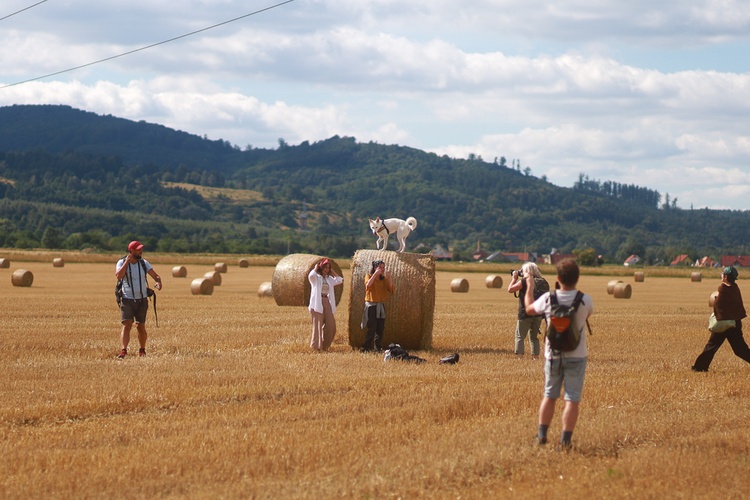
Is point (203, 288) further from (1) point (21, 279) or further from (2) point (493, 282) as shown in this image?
(2) point (493, 282)

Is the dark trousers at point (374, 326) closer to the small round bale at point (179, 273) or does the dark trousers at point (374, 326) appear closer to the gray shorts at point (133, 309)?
the gray shorts at point (133, 309)

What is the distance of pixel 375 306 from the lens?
18562 mm

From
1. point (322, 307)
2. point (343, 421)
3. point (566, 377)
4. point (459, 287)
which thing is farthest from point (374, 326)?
point (459, 287)

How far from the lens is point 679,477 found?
8.95m

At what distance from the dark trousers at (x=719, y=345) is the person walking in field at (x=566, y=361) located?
7.21 m

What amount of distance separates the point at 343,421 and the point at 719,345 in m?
7.60

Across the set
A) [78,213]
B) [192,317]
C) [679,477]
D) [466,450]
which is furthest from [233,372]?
[78,213]

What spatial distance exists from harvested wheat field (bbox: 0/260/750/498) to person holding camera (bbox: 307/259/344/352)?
0.48m

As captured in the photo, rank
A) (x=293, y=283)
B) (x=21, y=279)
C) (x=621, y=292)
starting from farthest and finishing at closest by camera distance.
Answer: (x=621, y=292) → (x=21, y=279) → (x=293, y=283)

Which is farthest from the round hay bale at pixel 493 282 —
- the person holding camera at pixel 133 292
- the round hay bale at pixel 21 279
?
the person holding camera at pixel 133 292

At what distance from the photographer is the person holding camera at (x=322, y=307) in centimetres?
1847

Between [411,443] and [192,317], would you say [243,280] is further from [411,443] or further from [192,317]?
[411,443]

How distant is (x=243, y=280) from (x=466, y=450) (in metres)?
41.5

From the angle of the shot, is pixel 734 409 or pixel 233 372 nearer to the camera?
pixel 734 409
